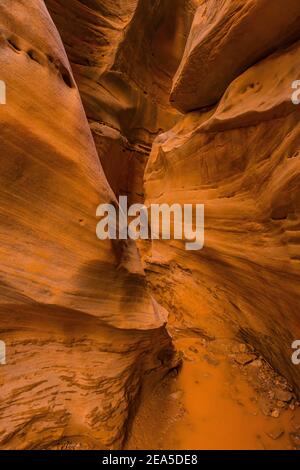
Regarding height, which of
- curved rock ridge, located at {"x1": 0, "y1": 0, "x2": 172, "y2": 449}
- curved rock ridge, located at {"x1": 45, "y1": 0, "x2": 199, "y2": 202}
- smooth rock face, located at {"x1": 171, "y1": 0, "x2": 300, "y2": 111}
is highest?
curved rock ridge, located at {"x1": 45, "y1": 0, "x2": 199, "y2": 202}

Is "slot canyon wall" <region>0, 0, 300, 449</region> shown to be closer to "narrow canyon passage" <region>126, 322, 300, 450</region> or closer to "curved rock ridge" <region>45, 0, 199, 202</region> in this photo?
"narrow canyon passage" <region>126, 322, 300, 450</region>

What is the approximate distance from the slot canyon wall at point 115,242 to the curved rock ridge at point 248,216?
16mm

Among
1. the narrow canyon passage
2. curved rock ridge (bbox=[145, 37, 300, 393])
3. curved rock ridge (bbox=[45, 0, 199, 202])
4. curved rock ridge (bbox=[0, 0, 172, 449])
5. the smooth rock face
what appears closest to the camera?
curved rock ridge (bbox=[0, 0, 172, 449])

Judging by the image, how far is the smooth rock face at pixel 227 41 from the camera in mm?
2433

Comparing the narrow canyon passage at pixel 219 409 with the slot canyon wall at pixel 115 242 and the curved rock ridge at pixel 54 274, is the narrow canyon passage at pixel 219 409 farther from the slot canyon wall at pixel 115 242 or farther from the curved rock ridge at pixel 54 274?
the curved rock ridge at pixel 54 274

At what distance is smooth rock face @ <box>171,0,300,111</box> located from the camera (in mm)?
2433

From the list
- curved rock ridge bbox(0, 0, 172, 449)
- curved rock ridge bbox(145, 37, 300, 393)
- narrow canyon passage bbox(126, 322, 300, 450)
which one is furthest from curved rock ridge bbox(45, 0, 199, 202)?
narrow canyon passage bbox(126, 322, 300, 450)

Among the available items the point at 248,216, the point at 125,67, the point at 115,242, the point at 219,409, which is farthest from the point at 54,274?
the point at 125,67

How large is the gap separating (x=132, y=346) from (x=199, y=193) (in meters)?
2.27

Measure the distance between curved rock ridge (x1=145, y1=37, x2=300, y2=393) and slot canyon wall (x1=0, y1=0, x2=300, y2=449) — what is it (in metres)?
0.02

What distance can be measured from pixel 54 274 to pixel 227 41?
3196 mm

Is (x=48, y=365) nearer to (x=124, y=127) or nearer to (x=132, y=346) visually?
(x=132, y=346)

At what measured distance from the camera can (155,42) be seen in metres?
7.93

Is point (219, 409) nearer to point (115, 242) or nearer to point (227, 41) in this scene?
point (115, 242)
